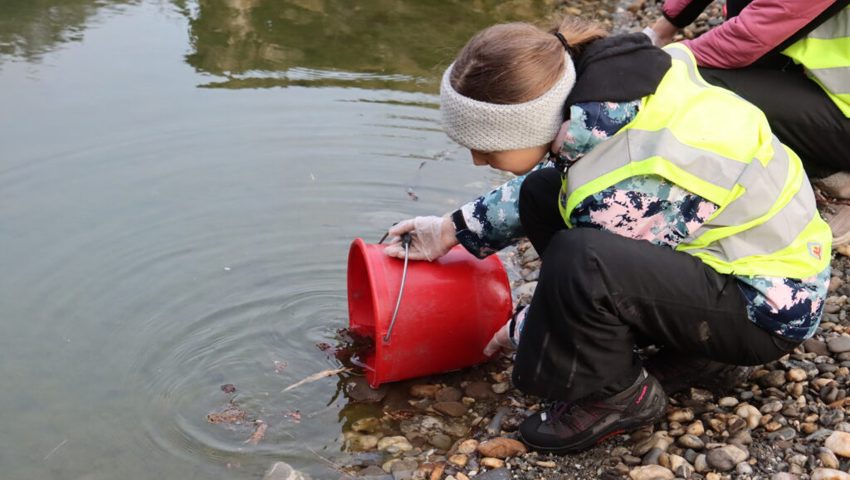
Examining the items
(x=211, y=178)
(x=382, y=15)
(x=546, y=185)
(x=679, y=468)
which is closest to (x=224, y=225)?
(x=211, y=178)

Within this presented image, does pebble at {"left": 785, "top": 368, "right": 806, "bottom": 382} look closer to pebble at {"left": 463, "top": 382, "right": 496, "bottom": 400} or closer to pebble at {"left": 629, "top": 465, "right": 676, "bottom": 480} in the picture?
pebble at {"left": 629, "top": 465, "right": 676, "bottom": 480}

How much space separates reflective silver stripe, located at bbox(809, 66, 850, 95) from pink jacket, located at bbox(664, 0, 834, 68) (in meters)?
0.18

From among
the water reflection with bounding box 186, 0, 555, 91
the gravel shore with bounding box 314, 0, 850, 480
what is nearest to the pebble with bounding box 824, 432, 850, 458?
the gravel shore with bounding box 314, 0, 850, 480

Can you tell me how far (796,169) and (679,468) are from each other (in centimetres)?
89

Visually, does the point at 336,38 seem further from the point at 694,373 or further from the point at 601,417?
the point at 601,417

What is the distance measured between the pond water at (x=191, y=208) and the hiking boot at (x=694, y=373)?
1.08 meters

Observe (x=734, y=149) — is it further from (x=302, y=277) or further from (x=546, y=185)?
(x=302, y=277)

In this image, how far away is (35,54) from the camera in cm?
635

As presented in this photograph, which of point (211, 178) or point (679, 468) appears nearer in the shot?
point (679, 468)

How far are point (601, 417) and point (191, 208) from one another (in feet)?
8.06

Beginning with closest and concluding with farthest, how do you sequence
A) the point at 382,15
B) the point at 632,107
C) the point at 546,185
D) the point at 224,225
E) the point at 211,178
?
1. the point at 632,107
2. the point at 546,185
3. the point at 224,225
4. the point at 211,178
5. the point at 382,15

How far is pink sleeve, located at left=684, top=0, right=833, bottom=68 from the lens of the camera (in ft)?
11.0

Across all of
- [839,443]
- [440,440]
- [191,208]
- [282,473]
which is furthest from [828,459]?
[191,208]

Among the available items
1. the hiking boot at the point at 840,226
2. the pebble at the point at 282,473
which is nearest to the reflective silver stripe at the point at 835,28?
the hiking boot at the point at 840,226
